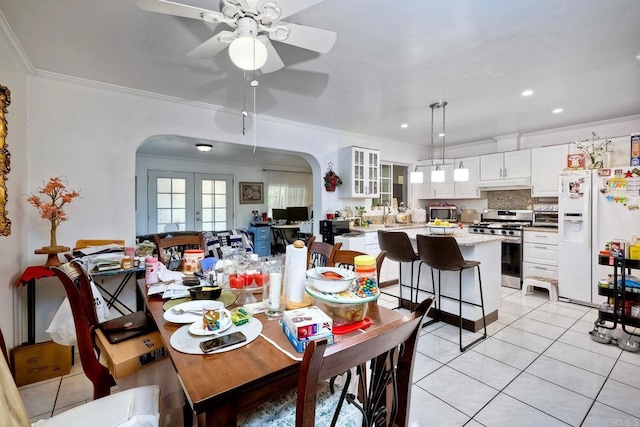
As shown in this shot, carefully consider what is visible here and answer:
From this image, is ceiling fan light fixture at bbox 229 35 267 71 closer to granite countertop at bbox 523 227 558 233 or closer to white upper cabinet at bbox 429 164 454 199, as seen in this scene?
granite countertop at bbox 523 227 558 233

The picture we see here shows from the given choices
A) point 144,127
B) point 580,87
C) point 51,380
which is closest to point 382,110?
point 580,87

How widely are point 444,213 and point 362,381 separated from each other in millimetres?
5248

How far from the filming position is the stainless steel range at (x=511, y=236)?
428 cm

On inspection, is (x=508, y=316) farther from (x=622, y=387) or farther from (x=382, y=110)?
(x=382, y=110)

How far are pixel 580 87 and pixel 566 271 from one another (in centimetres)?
220

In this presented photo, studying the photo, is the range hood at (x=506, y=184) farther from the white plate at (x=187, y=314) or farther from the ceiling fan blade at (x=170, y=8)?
the white plate at (x=187, y=314)

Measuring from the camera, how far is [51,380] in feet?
7.19

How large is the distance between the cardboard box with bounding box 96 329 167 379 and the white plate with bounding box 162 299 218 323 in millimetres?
237

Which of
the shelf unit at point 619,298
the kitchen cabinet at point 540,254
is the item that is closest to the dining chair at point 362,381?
the shelf unit at point 619,298

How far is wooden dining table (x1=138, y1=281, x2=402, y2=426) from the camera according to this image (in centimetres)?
75

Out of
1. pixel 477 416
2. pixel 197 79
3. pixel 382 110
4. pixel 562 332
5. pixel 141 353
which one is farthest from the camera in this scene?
pixel 382 110

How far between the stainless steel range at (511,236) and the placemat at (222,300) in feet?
13.7

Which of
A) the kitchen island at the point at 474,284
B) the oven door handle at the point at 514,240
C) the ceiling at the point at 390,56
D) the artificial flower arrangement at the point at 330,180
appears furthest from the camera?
the artificial flower arrangement at the point at 330,180

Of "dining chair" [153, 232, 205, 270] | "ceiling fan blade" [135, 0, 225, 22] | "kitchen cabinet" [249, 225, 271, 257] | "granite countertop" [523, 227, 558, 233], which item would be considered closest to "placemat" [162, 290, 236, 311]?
"dining chair" [153, 232, 205, 270]
